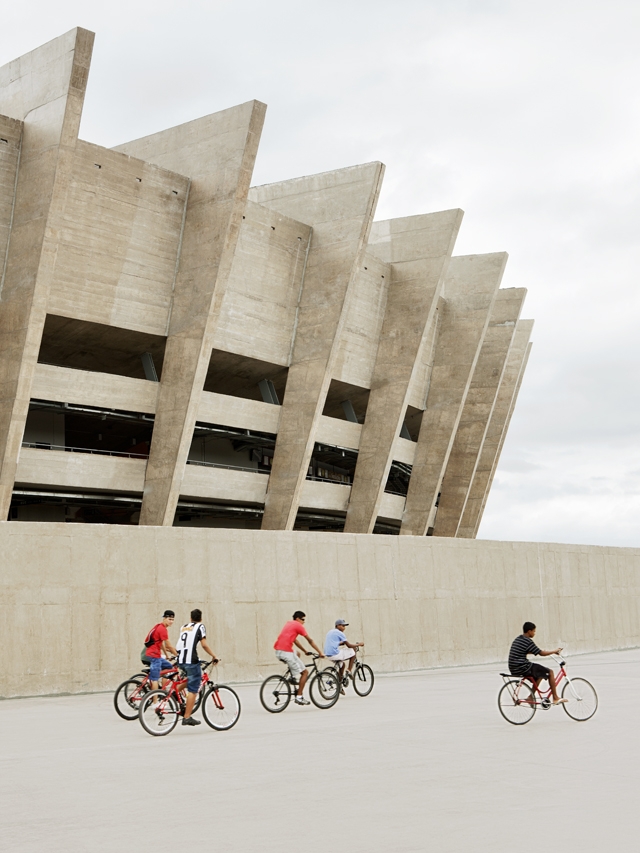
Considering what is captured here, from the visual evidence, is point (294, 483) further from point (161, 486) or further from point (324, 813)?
point (324, 813)

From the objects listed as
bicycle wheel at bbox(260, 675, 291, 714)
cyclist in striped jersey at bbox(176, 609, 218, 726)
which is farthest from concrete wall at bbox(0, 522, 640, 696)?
cyclist in striped jersey at bbox(176, 609, 218, 726)

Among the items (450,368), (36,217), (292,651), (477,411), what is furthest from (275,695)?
(477,411)

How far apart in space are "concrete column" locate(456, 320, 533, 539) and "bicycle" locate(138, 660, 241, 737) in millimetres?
39525

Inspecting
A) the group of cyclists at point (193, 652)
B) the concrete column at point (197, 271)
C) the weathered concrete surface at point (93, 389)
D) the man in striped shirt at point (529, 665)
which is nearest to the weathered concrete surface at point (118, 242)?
the concrete column at point (197, 271)

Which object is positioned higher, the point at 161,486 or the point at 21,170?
the point at 21,170

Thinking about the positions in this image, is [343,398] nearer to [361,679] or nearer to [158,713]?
[361,679]

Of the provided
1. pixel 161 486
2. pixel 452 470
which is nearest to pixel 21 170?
pixel 161 486

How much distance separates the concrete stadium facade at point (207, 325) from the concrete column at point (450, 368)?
9 cm

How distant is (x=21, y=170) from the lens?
Answer: 2534 cm

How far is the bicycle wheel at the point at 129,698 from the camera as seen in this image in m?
13.0

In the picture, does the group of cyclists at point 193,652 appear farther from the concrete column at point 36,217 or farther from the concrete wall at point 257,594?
the concrete column at point 36,217

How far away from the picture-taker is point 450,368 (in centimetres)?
3975

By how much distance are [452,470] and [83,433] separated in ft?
58.7

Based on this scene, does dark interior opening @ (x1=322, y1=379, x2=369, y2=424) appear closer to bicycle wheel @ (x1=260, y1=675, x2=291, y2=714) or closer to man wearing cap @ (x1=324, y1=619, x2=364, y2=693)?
man wearing cap @ (x1=324, y1=619, x2=364, y2=693)
